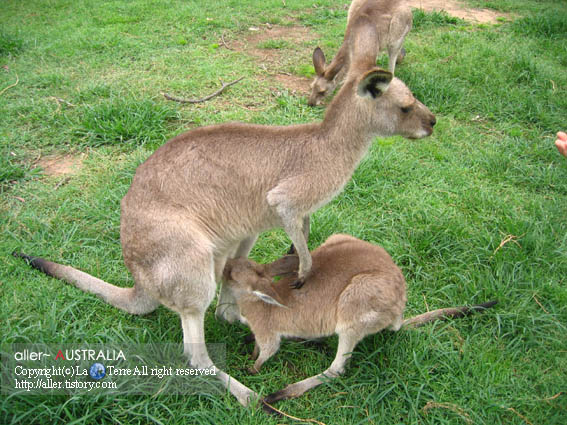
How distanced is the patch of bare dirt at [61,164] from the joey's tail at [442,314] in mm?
3971

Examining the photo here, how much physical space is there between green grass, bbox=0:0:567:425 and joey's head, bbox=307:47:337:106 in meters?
0.21

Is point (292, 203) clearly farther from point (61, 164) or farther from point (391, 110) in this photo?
point (61, 164)

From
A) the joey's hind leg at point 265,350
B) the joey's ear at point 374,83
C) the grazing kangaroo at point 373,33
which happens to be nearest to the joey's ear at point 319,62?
the grazing kangaroo at point 373,33

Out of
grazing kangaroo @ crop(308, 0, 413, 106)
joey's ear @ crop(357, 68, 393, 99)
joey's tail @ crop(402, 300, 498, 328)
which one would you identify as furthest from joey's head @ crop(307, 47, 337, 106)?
joey's tail @ crop(402, 300, 498, 328)

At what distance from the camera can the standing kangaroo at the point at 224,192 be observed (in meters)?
2.82

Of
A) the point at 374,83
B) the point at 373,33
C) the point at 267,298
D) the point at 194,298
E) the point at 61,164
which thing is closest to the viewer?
the point at 194,298

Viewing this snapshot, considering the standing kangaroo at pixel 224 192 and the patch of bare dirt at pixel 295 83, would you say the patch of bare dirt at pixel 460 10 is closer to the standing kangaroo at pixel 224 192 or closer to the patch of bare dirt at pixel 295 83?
the patch of bare dirt at pixel 295 83

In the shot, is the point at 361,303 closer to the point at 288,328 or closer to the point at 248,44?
the point at 288,328

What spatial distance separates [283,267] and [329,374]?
82 cm

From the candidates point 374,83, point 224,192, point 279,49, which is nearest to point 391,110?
point 374,83

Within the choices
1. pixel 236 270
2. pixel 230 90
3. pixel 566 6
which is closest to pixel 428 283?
pixel 236 270

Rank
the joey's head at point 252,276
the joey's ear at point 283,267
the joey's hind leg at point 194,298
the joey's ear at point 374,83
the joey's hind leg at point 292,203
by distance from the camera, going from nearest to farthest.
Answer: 1. the joey's hind leg at point 194,298
2. the joey's ear at point 374,83
3. the joey's hind leg at point 292,203
4. the joey's head at point 252,276
5. the joey's ear at point 283,267

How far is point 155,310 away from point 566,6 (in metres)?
11.7

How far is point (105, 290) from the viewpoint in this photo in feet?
11.0
